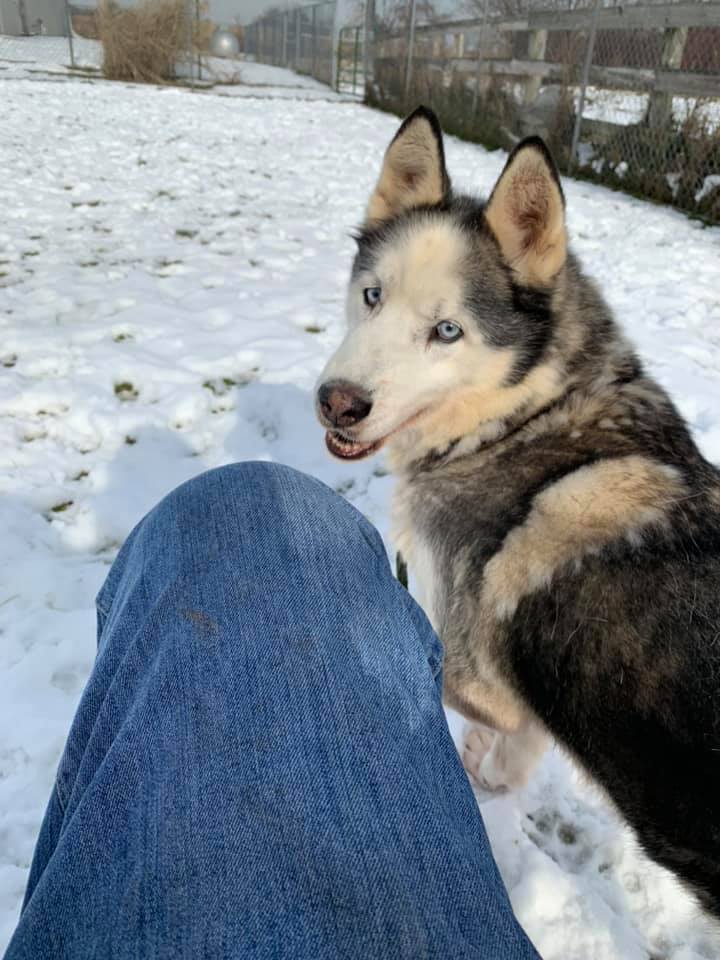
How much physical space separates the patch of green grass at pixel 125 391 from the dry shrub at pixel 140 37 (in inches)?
729

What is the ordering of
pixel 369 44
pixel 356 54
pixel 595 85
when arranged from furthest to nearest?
1. pixel 356 54
2. pixel 369 44
3. pixel 595 85

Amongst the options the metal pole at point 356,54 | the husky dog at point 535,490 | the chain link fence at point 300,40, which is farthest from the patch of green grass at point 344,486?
the chain link fence at point 300,40

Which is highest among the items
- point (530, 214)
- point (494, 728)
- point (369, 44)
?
point (369, 44)

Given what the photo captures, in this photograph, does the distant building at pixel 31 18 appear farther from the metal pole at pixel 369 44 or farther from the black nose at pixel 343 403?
the black nose at pixel 343 403

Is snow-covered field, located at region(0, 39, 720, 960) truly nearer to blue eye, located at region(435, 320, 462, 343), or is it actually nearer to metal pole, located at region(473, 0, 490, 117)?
blue eye, located at region(435, 320, 462, 343)

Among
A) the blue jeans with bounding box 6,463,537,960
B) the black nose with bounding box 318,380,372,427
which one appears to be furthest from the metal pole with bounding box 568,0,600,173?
the blue jeans with bounding box 6,463,537,960

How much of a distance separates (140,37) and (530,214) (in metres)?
20.6

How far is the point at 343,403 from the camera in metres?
1.73

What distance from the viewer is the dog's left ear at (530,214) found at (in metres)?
1.68

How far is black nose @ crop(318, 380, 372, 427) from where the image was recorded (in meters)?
1.72

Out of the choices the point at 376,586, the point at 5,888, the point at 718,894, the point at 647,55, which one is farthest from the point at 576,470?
the point at 647,55

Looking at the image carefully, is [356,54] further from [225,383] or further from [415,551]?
[415,551]

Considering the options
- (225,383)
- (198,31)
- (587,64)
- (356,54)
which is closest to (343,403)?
(225,383)

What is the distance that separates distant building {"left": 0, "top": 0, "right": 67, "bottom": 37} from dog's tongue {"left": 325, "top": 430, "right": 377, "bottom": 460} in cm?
3333
